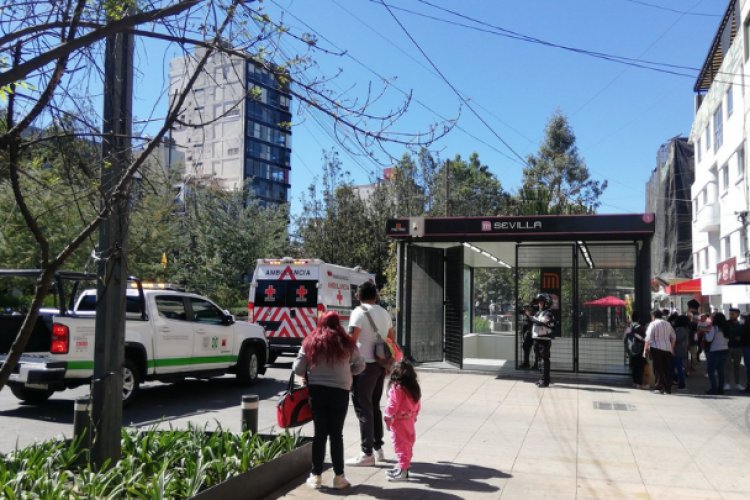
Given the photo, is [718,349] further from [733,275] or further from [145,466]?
[145,466]

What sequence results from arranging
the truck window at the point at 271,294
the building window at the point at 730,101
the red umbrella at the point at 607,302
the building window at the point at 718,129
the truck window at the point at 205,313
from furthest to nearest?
1. the building window at the point at 718,129
2. the building window at the point at 730,101
3. the truck window at the point at 271,294
4. the red umbrella at the point at 607,302
5. the truck window at the point at 205,313

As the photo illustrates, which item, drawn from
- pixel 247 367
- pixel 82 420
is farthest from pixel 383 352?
pixel 247 367

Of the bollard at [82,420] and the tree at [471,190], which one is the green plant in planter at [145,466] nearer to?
the bollard at [82,420]

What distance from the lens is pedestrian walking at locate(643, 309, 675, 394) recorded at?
12008 millimetres

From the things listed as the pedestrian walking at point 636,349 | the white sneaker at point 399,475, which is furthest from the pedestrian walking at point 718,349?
the white sneaker at point 399,475

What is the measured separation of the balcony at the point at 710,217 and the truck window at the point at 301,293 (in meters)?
20.8

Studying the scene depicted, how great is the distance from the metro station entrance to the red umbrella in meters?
0.02

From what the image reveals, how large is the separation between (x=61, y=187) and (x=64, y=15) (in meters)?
1.39

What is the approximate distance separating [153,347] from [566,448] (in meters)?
6.49

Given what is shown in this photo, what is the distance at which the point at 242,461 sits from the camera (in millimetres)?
5555

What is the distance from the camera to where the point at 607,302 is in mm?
14367

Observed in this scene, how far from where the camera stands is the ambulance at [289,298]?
15.8 m

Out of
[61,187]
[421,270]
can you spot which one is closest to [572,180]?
[421,270]

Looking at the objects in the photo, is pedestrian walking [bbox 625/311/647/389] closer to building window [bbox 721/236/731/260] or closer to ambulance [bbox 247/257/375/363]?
ambulance [bbox 247/257/375/363]
